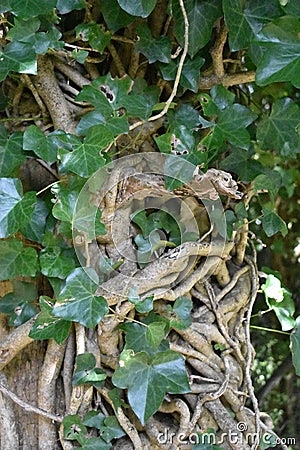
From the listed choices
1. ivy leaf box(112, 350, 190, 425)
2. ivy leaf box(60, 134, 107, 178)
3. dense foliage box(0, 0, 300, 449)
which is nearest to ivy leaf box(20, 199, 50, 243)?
dense foliage box(0, 0, 300, 449)

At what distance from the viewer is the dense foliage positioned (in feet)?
2.60

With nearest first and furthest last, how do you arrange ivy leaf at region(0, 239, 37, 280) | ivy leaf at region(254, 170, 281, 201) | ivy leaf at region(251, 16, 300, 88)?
ivy leaf at region(251, 16, 300, 88) → ivy leaf at region(0, 239, 37, 280) → ivy leaf at region(254, 170, 281, 201)

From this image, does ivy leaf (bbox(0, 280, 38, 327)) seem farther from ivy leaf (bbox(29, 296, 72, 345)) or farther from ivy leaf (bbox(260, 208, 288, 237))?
ivy leaf (bbox(260, 208, 288, 237))

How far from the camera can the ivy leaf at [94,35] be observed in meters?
0.86

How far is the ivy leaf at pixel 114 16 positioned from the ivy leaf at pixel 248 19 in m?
0.15

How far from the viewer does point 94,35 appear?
860 millimetres

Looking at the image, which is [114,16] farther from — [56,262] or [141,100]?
[56,262]

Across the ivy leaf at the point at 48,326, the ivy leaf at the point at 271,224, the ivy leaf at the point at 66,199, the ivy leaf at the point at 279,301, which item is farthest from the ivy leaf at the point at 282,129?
the ivy leaf at the point at 48,326

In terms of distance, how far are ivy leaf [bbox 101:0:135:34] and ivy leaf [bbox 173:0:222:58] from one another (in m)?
0.07

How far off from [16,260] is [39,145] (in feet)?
0.56

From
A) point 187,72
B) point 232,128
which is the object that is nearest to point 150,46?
point 187,72

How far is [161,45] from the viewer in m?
0.88

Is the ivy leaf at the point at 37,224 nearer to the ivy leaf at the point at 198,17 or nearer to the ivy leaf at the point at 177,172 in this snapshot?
the ivy leaf at the point at 177,172

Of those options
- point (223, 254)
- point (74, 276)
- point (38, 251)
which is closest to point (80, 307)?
point (74, 276)
